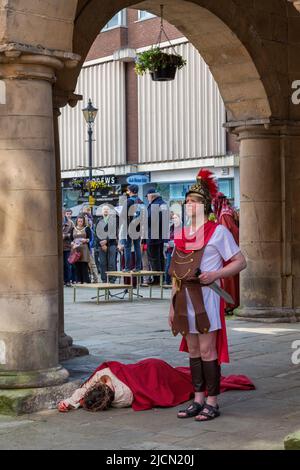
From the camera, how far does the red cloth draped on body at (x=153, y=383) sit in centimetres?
719

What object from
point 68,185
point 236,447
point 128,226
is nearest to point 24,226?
point 236,447

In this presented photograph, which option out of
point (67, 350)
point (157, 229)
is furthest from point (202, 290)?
point (157, 229)

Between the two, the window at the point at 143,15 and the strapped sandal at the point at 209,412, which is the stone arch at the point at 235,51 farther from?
the window at the point at 143,15

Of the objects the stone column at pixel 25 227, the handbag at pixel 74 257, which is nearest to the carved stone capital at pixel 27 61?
the stone column at pixel 25 227

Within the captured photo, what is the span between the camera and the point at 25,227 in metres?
7.11

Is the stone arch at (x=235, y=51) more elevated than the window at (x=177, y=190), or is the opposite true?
the stone arch at (x=235, y=51)

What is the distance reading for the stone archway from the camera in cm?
710

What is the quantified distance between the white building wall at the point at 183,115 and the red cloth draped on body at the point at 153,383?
20.5m

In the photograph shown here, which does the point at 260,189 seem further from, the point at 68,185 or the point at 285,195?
the point at 68,185

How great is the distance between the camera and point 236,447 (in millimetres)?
5805

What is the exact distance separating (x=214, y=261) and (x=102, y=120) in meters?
26.2

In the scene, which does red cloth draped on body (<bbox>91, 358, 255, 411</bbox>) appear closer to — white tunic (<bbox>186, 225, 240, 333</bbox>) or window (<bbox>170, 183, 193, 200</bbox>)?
white tunic (<bbox>186, 225, 240, 333</bbox>)

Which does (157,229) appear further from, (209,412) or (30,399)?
(209,412)

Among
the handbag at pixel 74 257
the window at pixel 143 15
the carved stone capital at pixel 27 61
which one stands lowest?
the handbag at pixel 74 257
